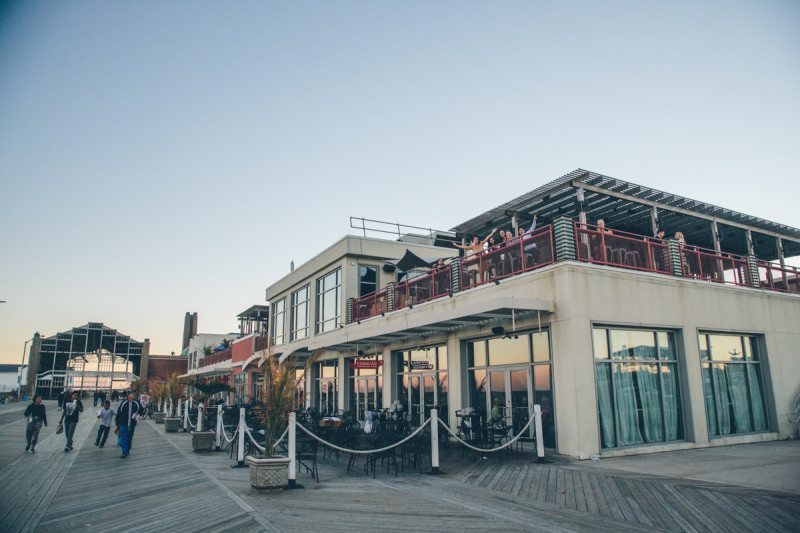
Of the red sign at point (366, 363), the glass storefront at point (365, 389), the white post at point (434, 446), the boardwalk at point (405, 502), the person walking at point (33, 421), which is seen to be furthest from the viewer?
the glass storefront at point (365, 389)

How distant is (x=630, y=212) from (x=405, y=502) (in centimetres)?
1405

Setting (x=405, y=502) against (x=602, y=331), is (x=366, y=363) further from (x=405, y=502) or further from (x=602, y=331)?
(x=405, y=502)

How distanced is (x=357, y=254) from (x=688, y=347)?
13413 mm

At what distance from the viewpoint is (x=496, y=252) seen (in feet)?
47.4

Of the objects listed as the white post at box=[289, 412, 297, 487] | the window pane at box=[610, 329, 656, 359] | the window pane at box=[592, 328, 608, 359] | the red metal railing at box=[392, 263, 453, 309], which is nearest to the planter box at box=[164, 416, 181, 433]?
the red metal railing at box=[392, 263, 453, 309]

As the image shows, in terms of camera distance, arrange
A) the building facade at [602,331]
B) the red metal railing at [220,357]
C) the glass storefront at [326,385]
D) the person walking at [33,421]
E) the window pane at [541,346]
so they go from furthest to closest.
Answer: the red metal railing at [220,357]
the glass storefront at [326,385]
the person walking at [33,421]
the window pane at [541,346]
the building facade at [602,331]

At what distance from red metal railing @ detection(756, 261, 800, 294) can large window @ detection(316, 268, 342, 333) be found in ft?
51.1

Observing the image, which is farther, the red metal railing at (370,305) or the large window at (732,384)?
the red metal railing at (370,305)

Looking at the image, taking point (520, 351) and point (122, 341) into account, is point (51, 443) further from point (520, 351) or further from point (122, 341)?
point (122, 341)

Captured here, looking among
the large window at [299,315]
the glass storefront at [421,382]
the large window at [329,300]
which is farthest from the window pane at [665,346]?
the large window at [299,315]

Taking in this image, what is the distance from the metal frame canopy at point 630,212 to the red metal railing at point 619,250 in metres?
1.64

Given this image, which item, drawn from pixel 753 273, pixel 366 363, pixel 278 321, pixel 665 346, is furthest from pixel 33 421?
pixel 753 273

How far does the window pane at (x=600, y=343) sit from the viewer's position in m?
12.1

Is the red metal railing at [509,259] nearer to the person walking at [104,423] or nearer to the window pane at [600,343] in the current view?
the window pane at [600,343]
